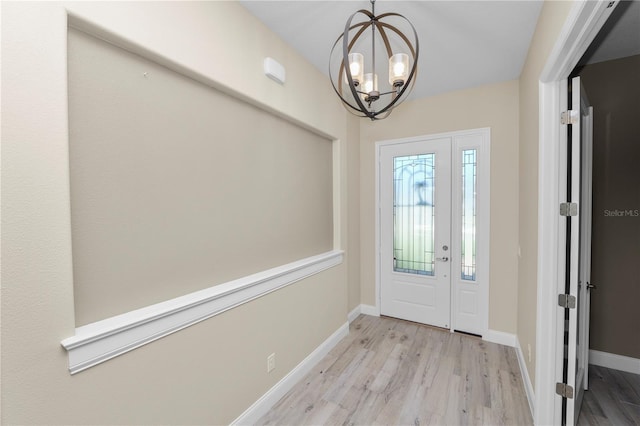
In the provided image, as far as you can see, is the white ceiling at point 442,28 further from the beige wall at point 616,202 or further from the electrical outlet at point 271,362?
the electrical outlet at point 271,362

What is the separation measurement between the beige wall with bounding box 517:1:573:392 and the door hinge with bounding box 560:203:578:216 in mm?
256

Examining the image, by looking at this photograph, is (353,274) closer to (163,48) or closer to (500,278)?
(500,278)

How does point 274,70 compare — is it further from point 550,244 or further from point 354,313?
point 354,313

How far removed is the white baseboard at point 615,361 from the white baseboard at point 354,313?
2.29m

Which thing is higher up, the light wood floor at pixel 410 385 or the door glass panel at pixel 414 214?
the door glass panel at pixel 414 214

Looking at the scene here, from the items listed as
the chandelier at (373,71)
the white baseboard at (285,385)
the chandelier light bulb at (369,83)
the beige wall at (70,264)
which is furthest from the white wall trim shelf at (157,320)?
the chandelier light bulb at (369,83)

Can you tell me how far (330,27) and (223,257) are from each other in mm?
1819

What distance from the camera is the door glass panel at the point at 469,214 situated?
3119 mm

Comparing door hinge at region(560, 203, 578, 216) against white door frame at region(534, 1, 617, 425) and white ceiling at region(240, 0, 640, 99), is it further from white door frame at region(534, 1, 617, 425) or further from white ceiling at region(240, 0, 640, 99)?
white ceiling at region(240, 0, 640, 99)

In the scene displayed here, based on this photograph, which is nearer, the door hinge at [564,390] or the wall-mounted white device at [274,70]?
the door hinge at [564,390]

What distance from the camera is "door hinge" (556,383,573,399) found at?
1707 millimetres

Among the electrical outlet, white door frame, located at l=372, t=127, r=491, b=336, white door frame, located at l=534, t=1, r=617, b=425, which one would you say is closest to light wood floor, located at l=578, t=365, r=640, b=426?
white door frame, located at l=534, t=1, r=617, b=425

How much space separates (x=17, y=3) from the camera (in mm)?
926

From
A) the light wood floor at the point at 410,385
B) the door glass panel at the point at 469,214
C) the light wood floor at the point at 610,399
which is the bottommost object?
the light wood floor at the point at 410,385
